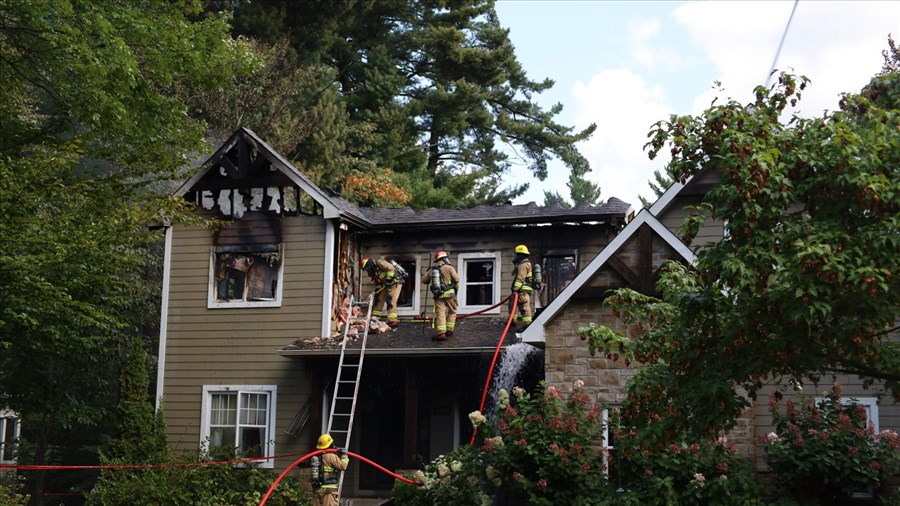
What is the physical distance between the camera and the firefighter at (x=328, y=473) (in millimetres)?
16312

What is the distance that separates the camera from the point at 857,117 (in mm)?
11578

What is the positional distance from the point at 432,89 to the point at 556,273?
67.7ft

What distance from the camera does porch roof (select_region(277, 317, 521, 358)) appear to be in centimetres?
2038

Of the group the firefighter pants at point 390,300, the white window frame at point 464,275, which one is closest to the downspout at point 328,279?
the firefighter pants at point 390,300

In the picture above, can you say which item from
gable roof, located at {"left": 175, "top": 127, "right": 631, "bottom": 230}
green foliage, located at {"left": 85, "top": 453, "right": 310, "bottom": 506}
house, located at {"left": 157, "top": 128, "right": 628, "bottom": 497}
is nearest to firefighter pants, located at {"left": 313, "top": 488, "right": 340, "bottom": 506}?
green foliage, located at {"left": 85, "top": 453, "right": 310, "bottom": 506}

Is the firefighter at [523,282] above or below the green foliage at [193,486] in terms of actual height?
above

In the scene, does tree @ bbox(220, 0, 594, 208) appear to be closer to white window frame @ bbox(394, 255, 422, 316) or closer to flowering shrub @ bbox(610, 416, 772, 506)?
white window frame @ bbox(394, 255, 422, 316)

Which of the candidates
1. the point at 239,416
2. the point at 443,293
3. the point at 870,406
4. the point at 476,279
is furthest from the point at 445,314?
the point at 870,406

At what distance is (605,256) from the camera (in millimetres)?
17719

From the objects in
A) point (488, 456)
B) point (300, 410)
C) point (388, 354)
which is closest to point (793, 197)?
point (488, 456)

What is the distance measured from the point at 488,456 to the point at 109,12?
9599 millimetres

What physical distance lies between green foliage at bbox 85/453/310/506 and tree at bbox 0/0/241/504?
281 centimetres

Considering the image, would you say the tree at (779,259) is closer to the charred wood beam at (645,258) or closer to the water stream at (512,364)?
the charred wood beam at (645,258)

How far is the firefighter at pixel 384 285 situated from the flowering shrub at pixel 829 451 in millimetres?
8766
